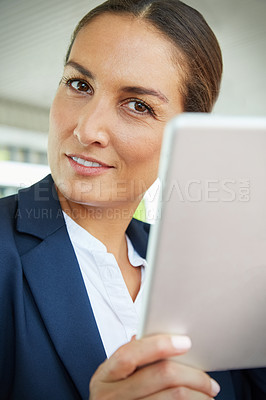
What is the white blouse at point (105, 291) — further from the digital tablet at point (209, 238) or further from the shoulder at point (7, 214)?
the digital tablet at point (209, 238)

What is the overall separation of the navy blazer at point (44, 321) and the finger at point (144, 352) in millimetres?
301

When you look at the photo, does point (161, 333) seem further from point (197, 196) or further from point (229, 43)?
point (229, 43)

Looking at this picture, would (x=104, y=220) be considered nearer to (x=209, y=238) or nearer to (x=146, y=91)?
(x=146, y=91)

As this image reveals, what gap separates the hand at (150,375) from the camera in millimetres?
524

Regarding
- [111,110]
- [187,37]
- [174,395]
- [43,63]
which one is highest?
[43,63]

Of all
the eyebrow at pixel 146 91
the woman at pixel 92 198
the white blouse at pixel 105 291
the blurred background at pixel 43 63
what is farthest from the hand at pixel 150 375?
the blurred background at pixel 43 63

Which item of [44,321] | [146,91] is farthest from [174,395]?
[146,91]

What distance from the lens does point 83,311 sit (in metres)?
0.87

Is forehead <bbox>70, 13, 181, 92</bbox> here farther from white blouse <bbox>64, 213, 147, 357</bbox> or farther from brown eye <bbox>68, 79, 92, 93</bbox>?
white blouse <bbox>64, 213, 147, 357</bbox>

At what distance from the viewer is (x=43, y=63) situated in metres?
5.63

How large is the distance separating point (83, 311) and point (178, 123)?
1.90ft

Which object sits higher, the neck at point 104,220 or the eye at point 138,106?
the eye at point 138,106

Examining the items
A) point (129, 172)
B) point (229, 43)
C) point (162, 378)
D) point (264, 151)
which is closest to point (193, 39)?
point (129, 172)

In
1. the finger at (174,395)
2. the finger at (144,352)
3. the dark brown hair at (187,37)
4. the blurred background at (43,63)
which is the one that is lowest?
the finger at (174,395)
